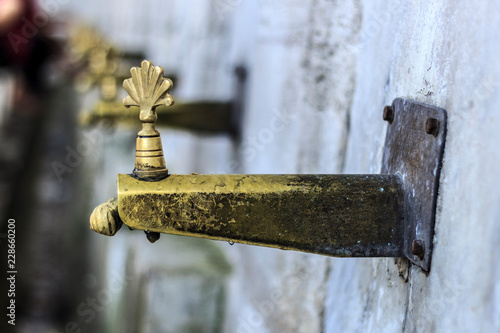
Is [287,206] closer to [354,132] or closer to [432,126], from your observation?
[432,126]

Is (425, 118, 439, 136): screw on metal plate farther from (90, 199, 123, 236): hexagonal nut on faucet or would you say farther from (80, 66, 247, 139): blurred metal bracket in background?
(80, 66, 247, 139): blurred metal bracket in background

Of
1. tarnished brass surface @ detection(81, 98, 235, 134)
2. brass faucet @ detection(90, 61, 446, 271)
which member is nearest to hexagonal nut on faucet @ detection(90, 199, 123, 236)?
brass faucet @ detection(90, 61, 446, 271)

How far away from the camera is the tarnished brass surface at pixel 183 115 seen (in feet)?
3.06

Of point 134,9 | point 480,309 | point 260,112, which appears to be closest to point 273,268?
point 260,112

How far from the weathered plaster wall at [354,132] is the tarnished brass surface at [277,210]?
0.16 feet

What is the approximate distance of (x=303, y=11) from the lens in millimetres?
739

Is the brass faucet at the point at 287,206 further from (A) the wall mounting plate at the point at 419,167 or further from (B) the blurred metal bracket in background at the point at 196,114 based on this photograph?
(B) the blurred metal bracket in background at the point at 196,114

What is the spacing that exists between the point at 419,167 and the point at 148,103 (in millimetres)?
219

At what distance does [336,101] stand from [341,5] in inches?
4.9

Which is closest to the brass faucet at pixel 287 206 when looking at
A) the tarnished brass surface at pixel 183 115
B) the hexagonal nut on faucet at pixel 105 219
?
the hexagonal nut on faucet at pixel 105 219

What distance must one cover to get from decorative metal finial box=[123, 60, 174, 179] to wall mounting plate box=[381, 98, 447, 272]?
0.19 m

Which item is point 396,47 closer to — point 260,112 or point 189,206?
point 189,206

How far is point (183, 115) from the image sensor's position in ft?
3.21

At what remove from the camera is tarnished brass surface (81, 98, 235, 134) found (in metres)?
0.93
